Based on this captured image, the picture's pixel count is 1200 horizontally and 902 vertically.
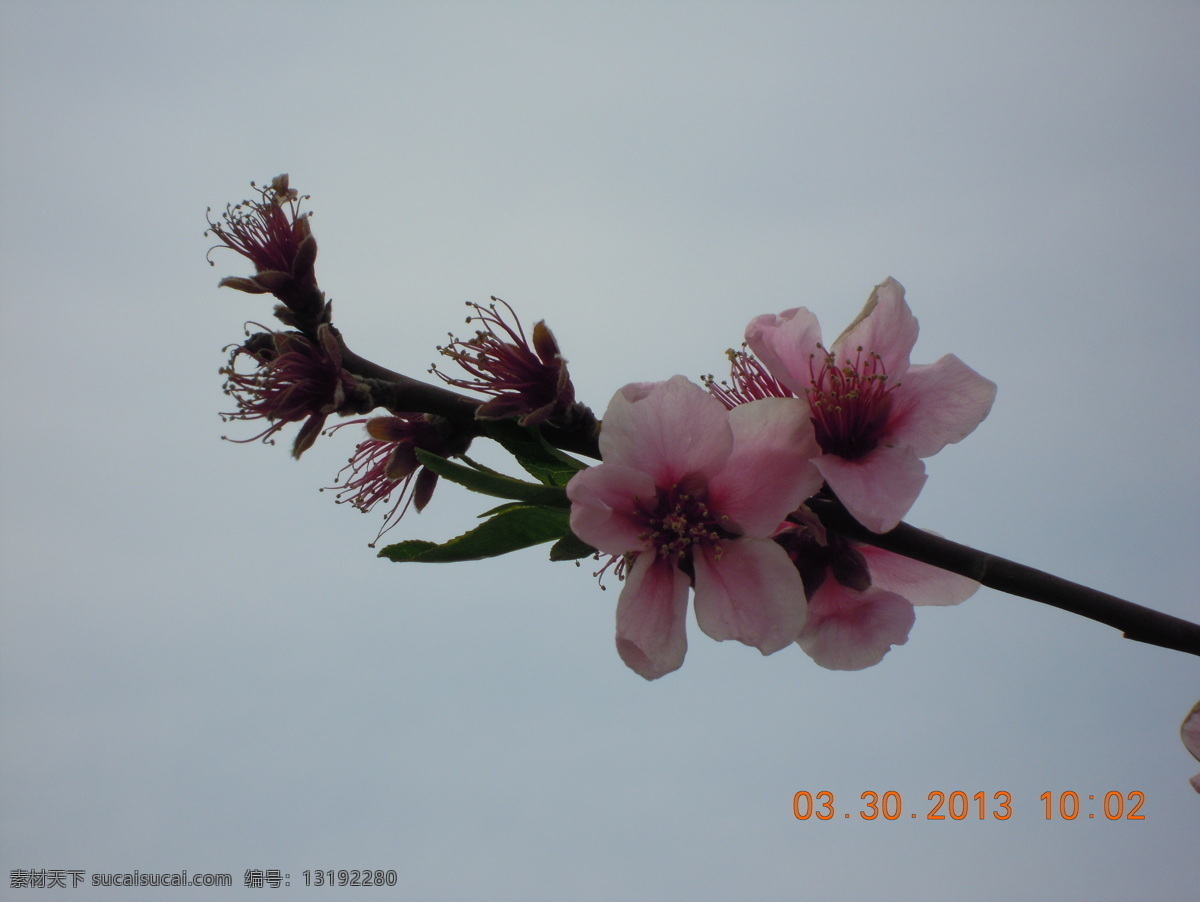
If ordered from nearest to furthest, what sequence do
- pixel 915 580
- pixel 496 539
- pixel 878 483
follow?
pixel 878 483, pixel 496 539, pixel 915 580

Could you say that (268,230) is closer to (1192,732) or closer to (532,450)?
(532,450)

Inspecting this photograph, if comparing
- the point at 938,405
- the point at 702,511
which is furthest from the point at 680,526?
the point at 938,405

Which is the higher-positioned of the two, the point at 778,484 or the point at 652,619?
the point at 778,484

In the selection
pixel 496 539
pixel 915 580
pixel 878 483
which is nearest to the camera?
pixel 878 483

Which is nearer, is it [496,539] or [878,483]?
[878,483]

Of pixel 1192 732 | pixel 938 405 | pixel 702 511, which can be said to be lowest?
pixel 1192 732

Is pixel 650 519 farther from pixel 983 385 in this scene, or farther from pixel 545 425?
pixel 983 385
